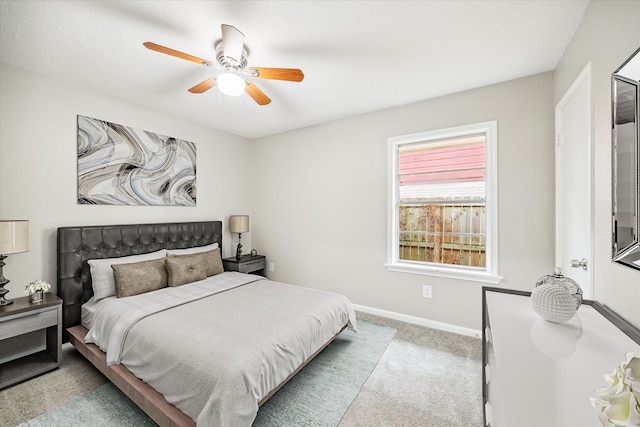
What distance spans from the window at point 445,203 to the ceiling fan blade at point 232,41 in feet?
6.56

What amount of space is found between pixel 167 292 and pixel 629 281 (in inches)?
126

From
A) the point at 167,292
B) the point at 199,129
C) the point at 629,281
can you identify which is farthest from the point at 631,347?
the point at 199,129

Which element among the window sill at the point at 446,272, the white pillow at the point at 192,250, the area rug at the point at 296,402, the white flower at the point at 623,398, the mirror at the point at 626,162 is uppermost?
the mirror at the point at 626,162

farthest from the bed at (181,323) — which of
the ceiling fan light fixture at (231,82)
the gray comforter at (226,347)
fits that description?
the ceiling fan light fixture at (231,82)

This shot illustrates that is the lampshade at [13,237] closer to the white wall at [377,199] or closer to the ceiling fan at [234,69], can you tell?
the ceiling fan at [234,69]

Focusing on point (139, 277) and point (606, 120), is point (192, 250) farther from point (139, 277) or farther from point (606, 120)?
point (606, 120)

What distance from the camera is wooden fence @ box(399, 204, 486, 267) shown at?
279 centimetres

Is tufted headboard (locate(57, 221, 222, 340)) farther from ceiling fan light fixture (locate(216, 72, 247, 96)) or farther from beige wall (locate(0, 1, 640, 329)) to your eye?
ceiling fan light fixture (locate(216, 72, 247, 96))

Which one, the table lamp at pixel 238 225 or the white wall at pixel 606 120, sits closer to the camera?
the white wall at pixel 606 120

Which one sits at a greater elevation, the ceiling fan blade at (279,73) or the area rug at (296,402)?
the ceiling fan blade at (279,73)

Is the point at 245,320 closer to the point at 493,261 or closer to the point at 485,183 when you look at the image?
the point at 493,261

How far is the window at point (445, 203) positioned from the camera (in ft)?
8.70

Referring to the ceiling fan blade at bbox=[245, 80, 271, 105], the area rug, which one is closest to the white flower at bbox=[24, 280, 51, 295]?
the area rug

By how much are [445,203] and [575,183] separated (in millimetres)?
1169
